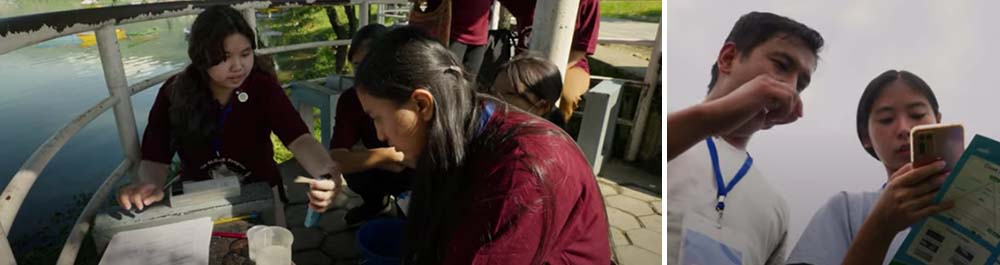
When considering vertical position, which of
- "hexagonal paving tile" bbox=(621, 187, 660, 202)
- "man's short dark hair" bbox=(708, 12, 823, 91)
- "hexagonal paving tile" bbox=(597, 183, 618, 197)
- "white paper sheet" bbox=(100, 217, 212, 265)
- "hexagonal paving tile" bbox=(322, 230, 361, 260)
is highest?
"man's short dark hair" bbox=(708, 12, 823, 91)

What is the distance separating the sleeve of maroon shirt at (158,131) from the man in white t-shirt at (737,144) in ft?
4.75

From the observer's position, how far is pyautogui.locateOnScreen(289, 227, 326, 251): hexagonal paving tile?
246cm

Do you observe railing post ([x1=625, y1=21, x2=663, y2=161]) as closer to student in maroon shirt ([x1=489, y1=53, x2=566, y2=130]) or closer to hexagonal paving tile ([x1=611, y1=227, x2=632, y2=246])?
hexagonal paving tile ([x1=611, y1=227, x2=632, y2=246])

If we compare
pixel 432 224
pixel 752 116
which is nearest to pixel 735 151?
pixel 752 116

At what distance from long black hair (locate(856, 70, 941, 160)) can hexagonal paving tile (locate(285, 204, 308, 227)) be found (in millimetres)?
2263

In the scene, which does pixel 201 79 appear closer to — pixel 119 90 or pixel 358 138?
pixel 119 90

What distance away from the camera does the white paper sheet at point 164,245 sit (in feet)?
3.50

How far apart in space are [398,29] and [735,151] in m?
0.74

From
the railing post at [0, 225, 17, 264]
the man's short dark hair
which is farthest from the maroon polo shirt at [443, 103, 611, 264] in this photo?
the railing post at [0, 225, 17, 264]

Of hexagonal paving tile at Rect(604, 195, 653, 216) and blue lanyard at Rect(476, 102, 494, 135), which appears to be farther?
hexagonal paving tile at Rect(604, 195, 653, 216)

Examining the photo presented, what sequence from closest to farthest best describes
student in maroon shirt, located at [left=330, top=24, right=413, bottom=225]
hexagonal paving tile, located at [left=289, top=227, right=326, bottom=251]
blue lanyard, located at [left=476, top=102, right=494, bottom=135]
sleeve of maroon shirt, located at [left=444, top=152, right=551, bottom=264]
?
1. sleeve of maroon shirt, located at [left=444, top=152, right=551, bottom=264]
2. blue lanyard, located at [left=476, top=102, right=494, bottom=135]
3. student in maroon shirt, located at [left=330, top=24, right=413, bottom=225]
4. hexagonal paving tile, located at [left=289, top=227, right=326, bottom=251]

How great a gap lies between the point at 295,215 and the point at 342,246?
39 centimetres

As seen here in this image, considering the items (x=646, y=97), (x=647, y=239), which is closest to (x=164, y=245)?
(x=647, y=239)

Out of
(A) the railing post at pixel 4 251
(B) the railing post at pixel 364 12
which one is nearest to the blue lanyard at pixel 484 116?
(A) the railing post at pixel 4 251
